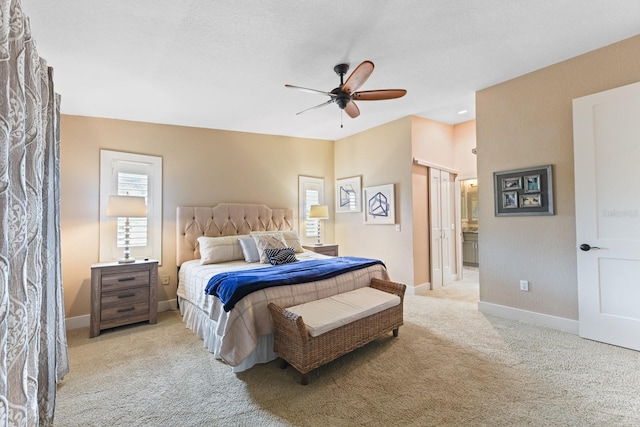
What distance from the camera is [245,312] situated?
235 centimetres

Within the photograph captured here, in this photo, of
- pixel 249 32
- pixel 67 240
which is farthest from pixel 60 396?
pixel 249 32

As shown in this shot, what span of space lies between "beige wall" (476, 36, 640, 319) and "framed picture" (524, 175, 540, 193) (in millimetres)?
159

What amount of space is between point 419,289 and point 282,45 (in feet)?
13.5

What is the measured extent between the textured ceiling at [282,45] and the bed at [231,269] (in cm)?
167

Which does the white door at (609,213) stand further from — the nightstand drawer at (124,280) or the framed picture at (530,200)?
the nightstand drawer at (124,280)

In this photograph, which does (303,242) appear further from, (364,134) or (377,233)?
(364,134)

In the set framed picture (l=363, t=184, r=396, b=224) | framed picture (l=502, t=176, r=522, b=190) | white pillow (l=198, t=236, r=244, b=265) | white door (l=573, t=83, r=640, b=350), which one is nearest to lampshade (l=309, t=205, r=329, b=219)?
framed picture (l=363, t=184, r=396, b=224)

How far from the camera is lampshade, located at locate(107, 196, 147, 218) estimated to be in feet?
11.2

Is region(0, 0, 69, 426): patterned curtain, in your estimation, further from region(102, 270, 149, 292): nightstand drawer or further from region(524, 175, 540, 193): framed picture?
region(524, 175, 540, 193): framed picture

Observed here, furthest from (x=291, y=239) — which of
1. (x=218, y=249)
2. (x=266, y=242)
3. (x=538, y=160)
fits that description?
(x=538, y=160)

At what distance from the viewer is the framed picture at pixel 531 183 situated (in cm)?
330

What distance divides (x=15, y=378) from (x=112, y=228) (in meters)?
3.19

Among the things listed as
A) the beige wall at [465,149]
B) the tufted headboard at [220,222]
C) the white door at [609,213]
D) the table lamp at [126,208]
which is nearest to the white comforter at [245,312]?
the tufted headboard at [220,222]

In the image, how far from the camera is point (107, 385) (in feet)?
7.40
